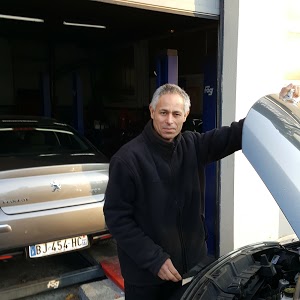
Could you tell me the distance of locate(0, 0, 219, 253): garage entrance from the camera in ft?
21.0

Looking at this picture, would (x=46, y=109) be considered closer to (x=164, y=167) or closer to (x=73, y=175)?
(x=73, y=175)

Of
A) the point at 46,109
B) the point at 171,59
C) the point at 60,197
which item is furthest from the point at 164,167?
the point at 46,109

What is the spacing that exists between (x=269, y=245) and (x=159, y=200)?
69 cm

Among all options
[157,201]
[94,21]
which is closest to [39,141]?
[157,201]

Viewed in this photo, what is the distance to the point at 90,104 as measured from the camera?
1290 centimetres

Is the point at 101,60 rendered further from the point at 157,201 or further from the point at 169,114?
the point at 157,201

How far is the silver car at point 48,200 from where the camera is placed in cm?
313

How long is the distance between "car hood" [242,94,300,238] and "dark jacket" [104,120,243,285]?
50 centimetres

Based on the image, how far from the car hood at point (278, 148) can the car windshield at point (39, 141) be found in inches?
111

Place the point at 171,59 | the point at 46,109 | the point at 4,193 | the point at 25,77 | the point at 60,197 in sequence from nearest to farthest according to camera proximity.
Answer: the point at 4,193 < the point at 60,197 < the point at 171,59 < the point at 46,109 < the point at 25,77

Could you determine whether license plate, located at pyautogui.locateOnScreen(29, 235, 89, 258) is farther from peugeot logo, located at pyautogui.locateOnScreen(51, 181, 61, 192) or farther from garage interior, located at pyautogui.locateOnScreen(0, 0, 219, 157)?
garage interior, located at pyautogui.locateOnScreen(0, 0, 219, 157)

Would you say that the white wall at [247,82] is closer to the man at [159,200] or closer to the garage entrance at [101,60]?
the garage entrance at [101,60]

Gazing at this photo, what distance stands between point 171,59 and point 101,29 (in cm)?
539

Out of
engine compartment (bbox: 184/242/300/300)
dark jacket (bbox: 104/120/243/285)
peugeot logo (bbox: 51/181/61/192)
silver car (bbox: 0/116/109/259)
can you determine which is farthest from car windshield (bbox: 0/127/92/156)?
engine compartment (bbox: 184/242/300/300)
